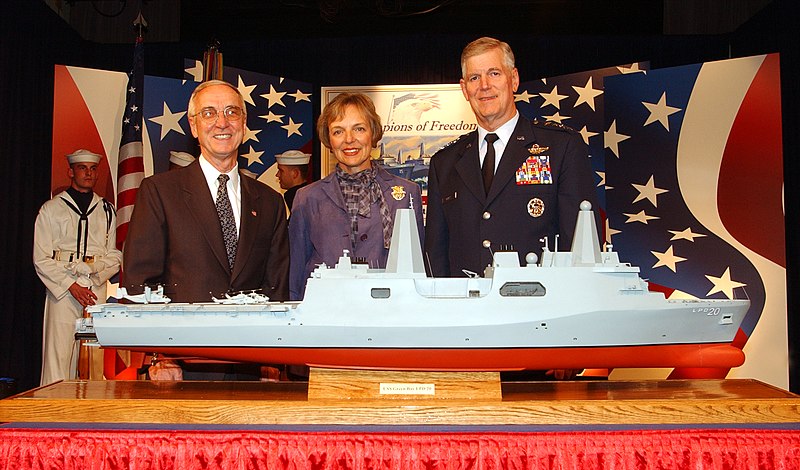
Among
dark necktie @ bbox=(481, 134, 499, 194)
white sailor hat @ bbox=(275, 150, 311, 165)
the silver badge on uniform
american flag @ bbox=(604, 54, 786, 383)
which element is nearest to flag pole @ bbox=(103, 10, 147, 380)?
white sailor hat @ bbox=(275, 150, 311, 165)

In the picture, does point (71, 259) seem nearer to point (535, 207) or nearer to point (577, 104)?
point (535, 207)

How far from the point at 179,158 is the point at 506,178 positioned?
6997mm

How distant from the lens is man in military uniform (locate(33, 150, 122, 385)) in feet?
32.5

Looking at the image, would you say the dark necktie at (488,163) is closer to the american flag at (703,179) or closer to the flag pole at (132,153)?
the american flag at (703,179)

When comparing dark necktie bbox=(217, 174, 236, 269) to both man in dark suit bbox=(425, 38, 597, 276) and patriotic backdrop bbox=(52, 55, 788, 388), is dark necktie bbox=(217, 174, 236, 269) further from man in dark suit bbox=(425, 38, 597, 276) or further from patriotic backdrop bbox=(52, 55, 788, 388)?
patriotic backdrop bbox=(52, 55, 788, 388)

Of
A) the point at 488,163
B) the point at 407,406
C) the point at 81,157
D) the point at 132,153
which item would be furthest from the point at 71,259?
the point at 407,406

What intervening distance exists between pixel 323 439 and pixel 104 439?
106 centimetres

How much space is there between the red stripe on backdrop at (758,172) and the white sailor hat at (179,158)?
24.8 ft

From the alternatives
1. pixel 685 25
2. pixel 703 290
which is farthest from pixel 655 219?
pixel 685 25

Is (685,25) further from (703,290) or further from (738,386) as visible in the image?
(738,386)

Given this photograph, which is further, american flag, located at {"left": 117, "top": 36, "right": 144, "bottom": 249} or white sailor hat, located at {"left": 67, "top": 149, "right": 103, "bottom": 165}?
white sailor hat, located at {"left": 67, "top": 149, "right": 103, "bottom": 165}

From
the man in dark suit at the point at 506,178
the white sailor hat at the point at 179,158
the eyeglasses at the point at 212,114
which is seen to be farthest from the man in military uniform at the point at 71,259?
the man in dark suit at the point at 506,178

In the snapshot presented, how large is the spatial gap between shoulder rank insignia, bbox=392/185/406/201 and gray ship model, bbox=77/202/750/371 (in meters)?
1.16

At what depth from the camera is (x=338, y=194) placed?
5121mm
